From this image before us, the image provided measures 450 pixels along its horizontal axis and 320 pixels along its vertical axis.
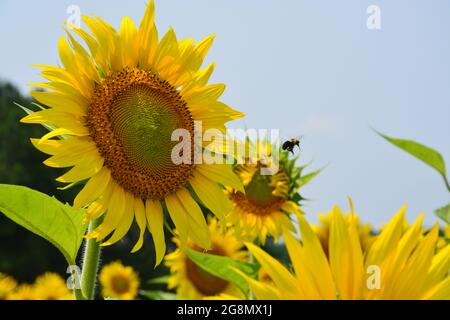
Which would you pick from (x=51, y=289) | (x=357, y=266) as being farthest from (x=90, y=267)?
(x=51, y=289)

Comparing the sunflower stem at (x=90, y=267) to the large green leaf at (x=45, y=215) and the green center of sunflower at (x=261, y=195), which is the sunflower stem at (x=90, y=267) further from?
the green center of sunflower at (x=261, y=195)

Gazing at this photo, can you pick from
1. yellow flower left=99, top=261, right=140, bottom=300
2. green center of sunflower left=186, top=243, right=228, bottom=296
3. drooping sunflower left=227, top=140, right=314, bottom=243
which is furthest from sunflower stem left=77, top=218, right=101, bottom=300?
yellow flower left=99, top=261, right=140, bottom=300

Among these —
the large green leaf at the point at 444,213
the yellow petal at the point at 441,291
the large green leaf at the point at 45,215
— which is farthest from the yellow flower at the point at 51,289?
the yellow petal at the point at 441,291

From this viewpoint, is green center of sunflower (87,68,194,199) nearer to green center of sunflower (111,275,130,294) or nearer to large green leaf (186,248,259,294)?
large green leaf (186,248,259,294)

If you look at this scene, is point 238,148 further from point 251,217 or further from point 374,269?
point 251,217
